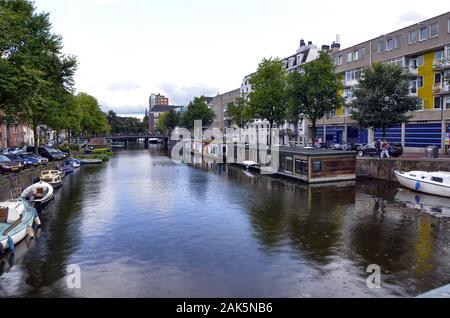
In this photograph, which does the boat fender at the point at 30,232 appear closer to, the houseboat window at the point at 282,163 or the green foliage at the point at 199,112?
the houseboat window at the point at 282,163

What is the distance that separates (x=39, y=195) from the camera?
31656 mm

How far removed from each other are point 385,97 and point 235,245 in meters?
36.5

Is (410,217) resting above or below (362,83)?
below

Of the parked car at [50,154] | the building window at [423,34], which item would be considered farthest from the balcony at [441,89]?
the parked car at [50,154]

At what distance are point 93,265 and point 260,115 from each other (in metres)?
55.9

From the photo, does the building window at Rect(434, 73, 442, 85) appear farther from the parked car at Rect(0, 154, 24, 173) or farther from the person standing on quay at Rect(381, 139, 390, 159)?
the parked car at Rect(0, 154, 24, 173)

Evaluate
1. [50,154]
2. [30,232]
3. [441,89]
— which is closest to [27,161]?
[50,154]

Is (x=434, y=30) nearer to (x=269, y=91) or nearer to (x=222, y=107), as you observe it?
(x=269, y=91)

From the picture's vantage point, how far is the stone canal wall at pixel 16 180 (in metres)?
33.0

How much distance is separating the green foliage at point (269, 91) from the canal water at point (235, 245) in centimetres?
3300

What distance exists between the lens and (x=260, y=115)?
71.6 meters

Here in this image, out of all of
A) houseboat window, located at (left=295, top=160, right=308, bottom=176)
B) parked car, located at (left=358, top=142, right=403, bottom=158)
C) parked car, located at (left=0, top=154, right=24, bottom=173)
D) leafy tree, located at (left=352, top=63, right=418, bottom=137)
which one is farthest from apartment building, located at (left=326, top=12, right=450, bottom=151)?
parked car, located at (left=0, top=154, right=24, bottom=173)

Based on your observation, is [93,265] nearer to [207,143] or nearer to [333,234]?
[333,234]

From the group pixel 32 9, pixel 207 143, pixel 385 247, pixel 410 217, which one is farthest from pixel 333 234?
pixel 207 143
